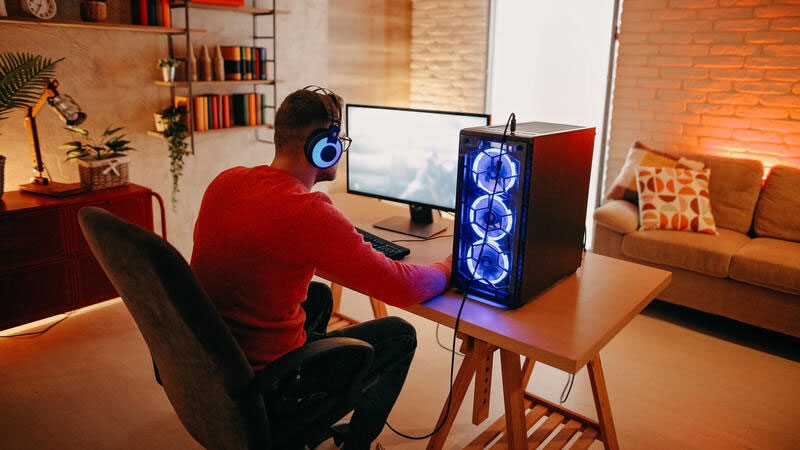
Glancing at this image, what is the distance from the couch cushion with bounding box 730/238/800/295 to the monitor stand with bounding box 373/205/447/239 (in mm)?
1709

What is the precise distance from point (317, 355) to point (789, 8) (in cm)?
352

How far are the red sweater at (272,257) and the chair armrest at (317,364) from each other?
8cm

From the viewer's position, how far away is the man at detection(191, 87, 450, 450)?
55.7 inches

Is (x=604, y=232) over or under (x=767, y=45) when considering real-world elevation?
under

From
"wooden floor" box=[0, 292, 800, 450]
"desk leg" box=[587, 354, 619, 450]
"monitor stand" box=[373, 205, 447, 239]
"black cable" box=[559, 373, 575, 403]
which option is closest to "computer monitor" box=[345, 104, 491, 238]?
"monitor stand" box=[373, 205, 447, 239]

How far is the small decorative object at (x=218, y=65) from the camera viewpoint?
358 cm

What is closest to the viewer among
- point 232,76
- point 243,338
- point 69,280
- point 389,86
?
point 243,338

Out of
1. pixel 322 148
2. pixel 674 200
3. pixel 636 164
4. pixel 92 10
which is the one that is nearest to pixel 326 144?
pixel 322 148

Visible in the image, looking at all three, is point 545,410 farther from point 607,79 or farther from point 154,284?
point 607,79

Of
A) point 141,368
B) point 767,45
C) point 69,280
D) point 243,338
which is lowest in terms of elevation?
point 141,368

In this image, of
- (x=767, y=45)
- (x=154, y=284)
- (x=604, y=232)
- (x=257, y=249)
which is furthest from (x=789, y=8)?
(x=154, y=284)

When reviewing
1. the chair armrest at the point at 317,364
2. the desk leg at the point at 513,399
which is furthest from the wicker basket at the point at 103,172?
the desk leg at the point at 513,399

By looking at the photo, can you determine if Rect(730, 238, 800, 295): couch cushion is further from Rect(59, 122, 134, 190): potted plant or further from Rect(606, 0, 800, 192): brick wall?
Rect(59, 122, 134, 190): potted plant

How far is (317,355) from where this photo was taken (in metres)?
1.36
